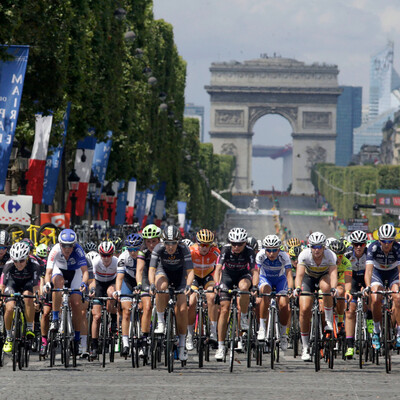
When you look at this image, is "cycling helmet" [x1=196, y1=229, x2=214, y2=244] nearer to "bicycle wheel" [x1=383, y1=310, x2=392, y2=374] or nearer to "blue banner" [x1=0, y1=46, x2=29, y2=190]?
"bicycle wheel" [x1=383, y1=310, x2=392, y2=374]

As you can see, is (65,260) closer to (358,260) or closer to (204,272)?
(204,272)

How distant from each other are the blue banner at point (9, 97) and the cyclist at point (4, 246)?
5436mm

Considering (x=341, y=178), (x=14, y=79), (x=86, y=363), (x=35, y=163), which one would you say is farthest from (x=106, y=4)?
(x=341, y=178)

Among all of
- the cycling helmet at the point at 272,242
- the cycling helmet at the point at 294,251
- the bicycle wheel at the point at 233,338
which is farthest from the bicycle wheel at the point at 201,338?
the cycling helmet at the point at 294,251

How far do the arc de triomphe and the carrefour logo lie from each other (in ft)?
530

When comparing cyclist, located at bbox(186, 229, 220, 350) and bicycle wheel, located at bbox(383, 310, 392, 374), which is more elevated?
cyclist, located at bbox(186, 229, 220, 350)

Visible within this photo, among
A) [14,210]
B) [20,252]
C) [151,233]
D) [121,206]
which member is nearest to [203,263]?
[151,233]

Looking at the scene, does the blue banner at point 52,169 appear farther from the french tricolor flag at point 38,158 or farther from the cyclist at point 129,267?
the cyclist at point 129,267

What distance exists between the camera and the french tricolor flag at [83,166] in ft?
122

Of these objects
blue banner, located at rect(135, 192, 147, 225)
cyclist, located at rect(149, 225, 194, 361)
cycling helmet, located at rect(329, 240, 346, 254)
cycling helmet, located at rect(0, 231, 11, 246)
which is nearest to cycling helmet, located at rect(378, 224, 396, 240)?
cycling helmet, located at rect(329, 240, 346, 254)

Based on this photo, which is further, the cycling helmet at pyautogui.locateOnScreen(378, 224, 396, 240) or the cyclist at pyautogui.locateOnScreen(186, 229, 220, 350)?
the cyclist at pyautogui.locateOnScreen(186, 229, 220, 350)

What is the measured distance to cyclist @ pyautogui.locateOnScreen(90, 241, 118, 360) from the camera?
18250 millimetres

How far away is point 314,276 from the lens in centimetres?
1731

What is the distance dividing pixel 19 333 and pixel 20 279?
87cm
